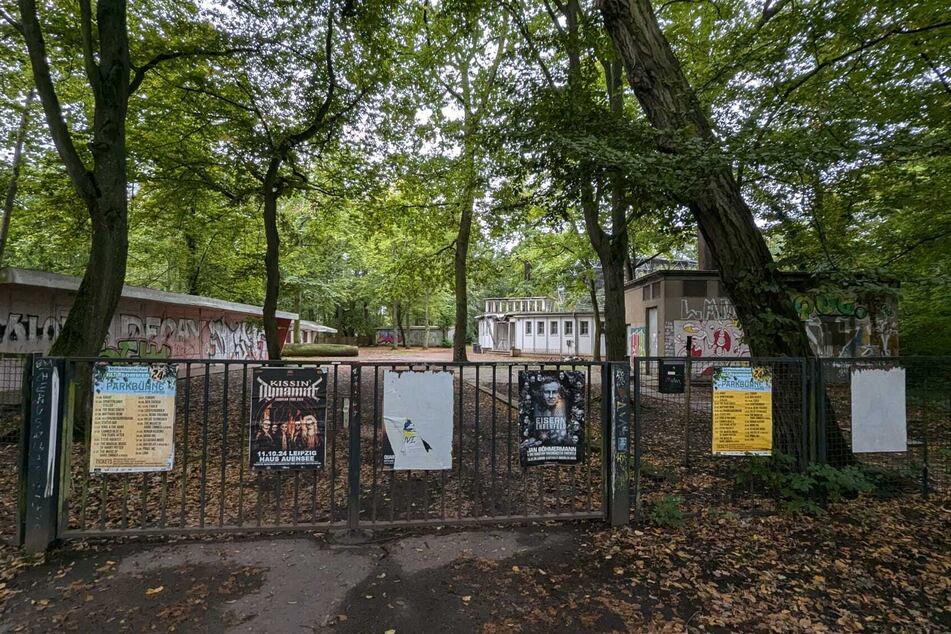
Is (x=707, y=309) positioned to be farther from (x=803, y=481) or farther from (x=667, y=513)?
(x=667, y=513)

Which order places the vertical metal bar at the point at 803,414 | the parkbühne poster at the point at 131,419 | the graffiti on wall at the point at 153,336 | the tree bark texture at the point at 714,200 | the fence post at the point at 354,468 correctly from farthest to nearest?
the graffiti on wall at the point at 153,336 → the tree bark texture at the point at 714,200 → the vertical metal bar at the point at 803,414 → the fence post at the point at 354,468 → the parkbühne poster at the point at 131,419

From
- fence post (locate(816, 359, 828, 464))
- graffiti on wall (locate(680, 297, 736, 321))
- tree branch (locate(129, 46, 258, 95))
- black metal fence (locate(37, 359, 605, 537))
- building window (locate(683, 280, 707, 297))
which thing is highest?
tree branch (locate(129, 46, 258, 95))

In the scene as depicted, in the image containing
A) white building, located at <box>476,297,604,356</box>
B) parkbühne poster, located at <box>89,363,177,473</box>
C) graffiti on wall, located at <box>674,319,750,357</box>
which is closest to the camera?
parkbühne poster, located at <box>89,363,177,473</box>

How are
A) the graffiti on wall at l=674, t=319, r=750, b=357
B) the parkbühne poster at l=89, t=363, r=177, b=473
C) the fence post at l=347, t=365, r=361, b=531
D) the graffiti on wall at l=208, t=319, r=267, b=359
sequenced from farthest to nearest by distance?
the graffiti on wall at l=208, t=319, r=267, b=359 → the graffiti on wall at l=674, t=319, r=750, b=357 → the fence post at l=347, t=365, r=361, b=531 → the parkbühne poster at l=89, t=363, r=177, b=473

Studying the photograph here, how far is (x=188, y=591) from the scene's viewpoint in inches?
123

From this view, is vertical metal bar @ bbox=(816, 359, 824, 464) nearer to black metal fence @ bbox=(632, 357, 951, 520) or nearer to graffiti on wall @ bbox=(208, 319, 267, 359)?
black metal fence @ bbox=(632, 357, 951, 520)

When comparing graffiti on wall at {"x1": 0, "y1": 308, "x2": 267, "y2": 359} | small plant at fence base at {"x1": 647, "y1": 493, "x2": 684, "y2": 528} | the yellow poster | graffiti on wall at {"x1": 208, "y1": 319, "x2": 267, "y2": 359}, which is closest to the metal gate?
small plant at fence base at {"x1": 647, "y1": 493, "x2": 684, "y2": 528}

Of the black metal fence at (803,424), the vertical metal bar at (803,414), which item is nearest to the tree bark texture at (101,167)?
the black metal fence at (803,424)

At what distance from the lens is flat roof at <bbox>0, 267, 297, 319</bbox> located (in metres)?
9.35

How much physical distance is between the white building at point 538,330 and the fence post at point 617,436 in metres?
25.0

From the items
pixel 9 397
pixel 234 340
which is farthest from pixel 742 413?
pixel 234 340

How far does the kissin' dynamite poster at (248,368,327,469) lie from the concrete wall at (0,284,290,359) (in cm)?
1073

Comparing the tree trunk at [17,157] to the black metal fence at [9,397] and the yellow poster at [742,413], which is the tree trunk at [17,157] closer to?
the black metal fence at [9,397]

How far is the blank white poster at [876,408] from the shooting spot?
4.75m
